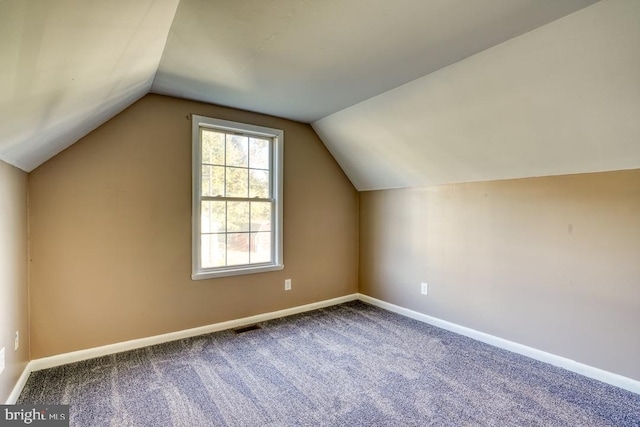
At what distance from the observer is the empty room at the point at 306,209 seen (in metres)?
1.75

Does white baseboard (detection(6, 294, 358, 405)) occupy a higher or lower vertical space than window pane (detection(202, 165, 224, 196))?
lower

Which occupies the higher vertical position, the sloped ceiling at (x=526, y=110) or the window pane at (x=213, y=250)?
the sloped ceiling at (x=526, y=110)

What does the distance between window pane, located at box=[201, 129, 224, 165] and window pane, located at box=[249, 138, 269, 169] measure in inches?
13.4

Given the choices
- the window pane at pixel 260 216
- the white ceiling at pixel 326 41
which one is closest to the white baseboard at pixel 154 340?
the window pane at pixel 260 216

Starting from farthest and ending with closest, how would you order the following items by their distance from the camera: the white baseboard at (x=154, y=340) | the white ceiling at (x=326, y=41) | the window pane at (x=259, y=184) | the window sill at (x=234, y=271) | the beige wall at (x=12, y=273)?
the window pane at (x=259, y=184), the window sill at (x=234, y=271), the white baseboard at (x=154, y=340), the beige wall at (x=12, y=273), the white ceiling at (x=326, y=41)

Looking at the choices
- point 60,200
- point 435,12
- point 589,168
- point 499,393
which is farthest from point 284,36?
point 499,393

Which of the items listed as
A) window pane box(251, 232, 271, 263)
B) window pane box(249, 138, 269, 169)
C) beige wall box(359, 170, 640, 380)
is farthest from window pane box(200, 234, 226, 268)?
beige wall box(359, 170, 640, 380)

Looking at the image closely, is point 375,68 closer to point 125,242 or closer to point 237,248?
point 237,248

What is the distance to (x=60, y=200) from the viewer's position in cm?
255

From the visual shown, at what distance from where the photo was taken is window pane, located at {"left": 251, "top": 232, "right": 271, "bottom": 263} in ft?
11.8

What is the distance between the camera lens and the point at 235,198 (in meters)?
3.43

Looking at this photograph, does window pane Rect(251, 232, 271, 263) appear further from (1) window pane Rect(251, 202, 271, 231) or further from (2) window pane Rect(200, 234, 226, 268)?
(2) window pane Rect(200, 234, 226, 268)

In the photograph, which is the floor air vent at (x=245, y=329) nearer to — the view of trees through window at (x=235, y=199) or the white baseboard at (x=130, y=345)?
the white baseboard at (x=130, y=345)

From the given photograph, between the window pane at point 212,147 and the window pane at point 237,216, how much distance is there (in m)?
0.48
